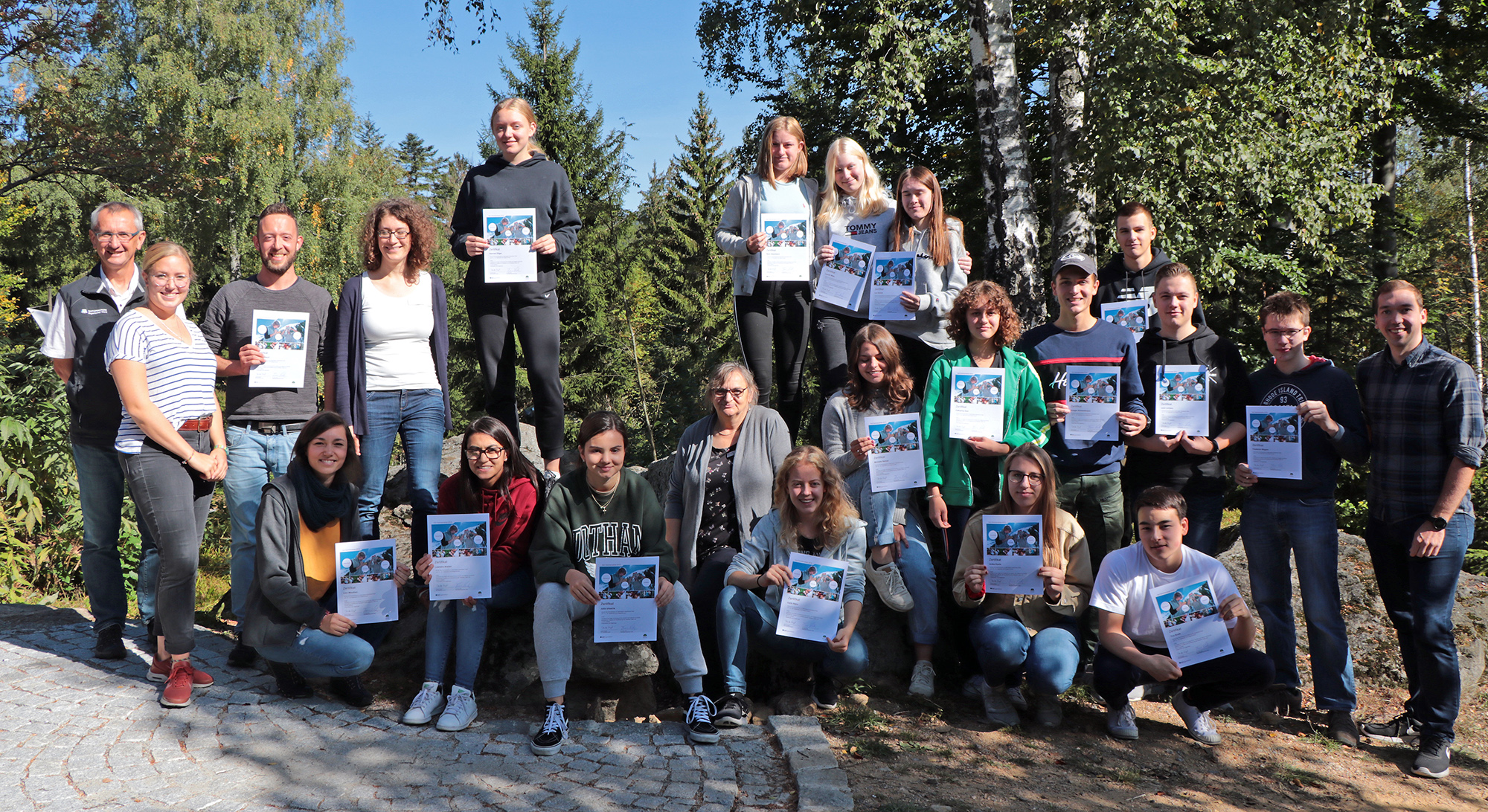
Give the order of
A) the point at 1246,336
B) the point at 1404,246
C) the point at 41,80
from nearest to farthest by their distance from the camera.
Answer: the point at 1246,336 < the point at 1404,246 < the point at 41,80

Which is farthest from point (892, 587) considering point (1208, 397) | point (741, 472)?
point (1208, 397)

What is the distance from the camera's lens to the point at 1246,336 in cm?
1107

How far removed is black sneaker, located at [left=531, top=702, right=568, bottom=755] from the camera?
4324 millimetres

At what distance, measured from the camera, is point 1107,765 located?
4539 millimetres

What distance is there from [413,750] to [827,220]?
3695 millimetres

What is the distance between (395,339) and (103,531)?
187 cm

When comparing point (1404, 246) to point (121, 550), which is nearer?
point (121, 550)

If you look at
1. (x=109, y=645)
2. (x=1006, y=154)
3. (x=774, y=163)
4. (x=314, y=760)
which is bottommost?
(x=314, y=760)

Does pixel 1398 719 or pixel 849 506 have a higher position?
pixel 849 506

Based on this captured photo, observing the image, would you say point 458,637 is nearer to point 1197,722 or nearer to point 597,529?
point 597,529

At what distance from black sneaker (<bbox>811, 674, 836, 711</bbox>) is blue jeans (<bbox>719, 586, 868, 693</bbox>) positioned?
0.57 ft

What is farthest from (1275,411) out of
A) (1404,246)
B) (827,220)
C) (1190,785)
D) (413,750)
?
(1404,246)

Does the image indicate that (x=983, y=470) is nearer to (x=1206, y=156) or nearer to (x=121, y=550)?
(x=1206, y=156)

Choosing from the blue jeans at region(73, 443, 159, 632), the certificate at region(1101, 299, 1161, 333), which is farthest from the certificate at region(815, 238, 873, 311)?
the blue jeans at region(73, 443, 159, 632)
